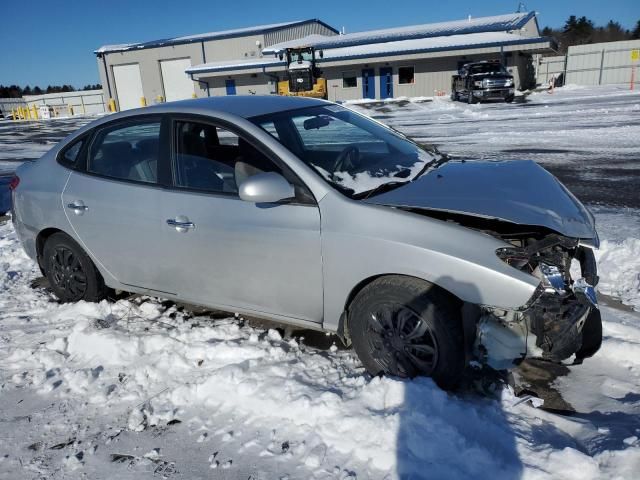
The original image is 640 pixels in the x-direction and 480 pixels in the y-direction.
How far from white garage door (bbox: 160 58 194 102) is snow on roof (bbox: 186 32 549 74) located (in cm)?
531

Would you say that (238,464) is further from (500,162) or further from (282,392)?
(500,162)

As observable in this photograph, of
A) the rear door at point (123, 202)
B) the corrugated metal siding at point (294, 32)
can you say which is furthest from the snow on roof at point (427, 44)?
the rear door at point (123, 202)

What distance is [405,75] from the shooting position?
3416 centimetres

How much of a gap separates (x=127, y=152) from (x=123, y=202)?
17.7 inches

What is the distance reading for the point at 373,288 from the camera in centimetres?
287

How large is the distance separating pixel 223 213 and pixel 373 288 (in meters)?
1.08

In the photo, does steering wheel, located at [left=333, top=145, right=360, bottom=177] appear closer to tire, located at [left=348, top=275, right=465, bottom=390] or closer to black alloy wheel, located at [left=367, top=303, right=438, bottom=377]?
tire, located at [left=348, top=275, right=465, bottom=390]

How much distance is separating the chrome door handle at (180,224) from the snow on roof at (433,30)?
34.2 meters

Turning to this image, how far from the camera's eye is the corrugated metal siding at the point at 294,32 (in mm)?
42625

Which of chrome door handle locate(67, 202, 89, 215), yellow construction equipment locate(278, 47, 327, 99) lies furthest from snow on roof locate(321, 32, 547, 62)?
chrome door handle locate(67, 202, 89, 215)

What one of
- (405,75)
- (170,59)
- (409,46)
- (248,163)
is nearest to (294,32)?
(170,59)

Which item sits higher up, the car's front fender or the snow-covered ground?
the car's front fender

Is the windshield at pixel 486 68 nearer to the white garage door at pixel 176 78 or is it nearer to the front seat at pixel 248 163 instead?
the front seat at pixel 248 163

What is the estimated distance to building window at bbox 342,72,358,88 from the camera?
35406mm
